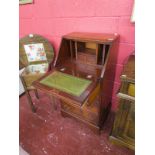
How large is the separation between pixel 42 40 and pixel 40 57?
0.23m

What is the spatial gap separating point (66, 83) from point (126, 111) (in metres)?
0.55

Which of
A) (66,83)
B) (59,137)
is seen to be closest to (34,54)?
(66,83)

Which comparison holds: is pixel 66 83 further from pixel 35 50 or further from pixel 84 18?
pixel 35 50

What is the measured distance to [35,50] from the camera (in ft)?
5.68

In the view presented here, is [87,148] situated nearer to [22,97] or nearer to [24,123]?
[24,123]

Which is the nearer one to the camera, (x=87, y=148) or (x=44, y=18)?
(x=87, y=148)

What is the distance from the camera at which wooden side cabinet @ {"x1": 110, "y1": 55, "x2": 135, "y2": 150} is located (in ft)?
2.96

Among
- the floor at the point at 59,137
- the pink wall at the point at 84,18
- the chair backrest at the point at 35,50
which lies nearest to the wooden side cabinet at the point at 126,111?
the floor at the point at 59,137

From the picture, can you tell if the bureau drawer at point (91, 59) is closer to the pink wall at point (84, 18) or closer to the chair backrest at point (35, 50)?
the pink wall at point (84, 18)
